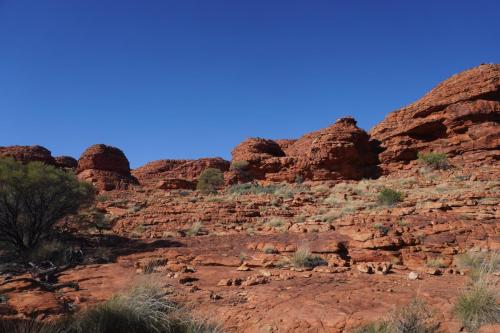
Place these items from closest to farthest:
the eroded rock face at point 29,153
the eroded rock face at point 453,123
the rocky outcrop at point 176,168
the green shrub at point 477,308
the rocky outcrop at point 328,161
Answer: the green shrub at point 477,308
the eroded rock face at point 453,123
the rocky outcrop at point 328,161
the eroded rock face at point 29,153
the rocky outcrop at point 176,168

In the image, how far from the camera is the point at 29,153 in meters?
36.5

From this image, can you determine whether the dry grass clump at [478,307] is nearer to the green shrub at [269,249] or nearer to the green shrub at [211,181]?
the green shrub at [269,249]

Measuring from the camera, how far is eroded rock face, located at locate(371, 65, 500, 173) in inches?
1079

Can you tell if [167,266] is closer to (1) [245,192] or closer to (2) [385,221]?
(2) [385,221]

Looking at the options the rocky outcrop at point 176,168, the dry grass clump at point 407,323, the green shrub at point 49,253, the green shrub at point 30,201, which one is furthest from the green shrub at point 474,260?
the rocky outcrop at point 176,168

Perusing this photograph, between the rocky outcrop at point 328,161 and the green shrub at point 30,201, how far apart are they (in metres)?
22.5

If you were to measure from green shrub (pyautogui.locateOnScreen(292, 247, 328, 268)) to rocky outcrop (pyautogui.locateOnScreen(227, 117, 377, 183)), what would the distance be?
81.7 ft

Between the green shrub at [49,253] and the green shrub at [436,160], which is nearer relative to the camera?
the green shrub at [49,253]

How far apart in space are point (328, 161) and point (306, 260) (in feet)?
85.1

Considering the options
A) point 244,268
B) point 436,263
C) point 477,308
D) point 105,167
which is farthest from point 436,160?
point 105,167

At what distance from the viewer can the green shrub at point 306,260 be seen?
8.24 metres

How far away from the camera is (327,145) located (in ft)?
111

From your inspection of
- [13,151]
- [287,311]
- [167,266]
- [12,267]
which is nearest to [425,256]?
[287,311]

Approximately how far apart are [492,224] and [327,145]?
24.8m
